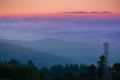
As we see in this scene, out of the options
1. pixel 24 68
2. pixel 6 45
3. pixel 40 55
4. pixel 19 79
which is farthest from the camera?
pixel 40 55

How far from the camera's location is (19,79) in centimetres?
3180

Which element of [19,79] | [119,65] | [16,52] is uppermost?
[16,52]

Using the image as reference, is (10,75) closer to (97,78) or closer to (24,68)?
(24,68)

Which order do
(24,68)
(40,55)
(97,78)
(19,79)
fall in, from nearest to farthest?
(19,79), (24,68), (97,78), (40,55)

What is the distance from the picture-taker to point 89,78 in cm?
4184

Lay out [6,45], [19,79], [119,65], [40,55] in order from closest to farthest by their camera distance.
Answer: [19,79], [119,65], [6,45], [40,55]

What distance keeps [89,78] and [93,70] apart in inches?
57.1

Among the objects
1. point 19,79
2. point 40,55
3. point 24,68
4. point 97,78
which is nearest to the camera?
point 19,79

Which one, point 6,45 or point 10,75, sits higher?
point 6,45

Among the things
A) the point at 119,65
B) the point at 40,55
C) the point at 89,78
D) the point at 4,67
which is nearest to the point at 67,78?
the point at 89,78

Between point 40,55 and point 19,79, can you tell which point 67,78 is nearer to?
point 19,79

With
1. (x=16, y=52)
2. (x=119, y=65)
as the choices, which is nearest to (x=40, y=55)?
(x=16, y=52)

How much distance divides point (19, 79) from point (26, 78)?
35.0 inches

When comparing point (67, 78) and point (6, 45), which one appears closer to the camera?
point (67, 78)
